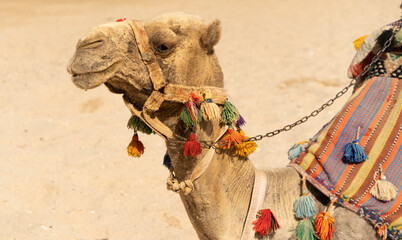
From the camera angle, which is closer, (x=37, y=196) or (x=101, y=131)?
(x=37, y=196)

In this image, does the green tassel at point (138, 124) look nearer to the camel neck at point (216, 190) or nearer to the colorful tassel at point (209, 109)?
the camel neck at point (216, 190)

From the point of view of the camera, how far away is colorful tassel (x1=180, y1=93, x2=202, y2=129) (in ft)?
7.37

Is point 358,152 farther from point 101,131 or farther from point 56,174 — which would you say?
point 101,131

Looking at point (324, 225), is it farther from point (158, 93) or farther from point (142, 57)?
point (142, 57)

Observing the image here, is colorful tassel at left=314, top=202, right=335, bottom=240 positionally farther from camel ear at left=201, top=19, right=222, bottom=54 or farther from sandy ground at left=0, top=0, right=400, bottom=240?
sandy ground at left=0, top=0, right=400, bottom=240

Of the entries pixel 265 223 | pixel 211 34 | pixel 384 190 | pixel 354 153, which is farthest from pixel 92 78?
pixel 384 190

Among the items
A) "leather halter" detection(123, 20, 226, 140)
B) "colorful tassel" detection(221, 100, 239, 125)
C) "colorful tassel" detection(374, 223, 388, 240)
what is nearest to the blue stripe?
"colorful tassel" detection(374, 223, 388, 240)

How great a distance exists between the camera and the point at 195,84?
2340mm

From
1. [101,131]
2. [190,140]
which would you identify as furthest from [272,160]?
[190,140]

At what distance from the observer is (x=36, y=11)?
1062 centimetres

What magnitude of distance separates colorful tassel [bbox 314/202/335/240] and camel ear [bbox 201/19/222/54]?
3.13 feet

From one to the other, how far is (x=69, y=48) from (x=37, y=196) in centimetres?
436

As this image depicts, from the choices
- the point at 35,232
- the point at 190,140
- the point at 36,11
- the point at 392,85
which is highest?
the point at 392,85

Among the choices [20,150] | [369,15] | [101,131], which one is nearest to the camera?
[20,150]
